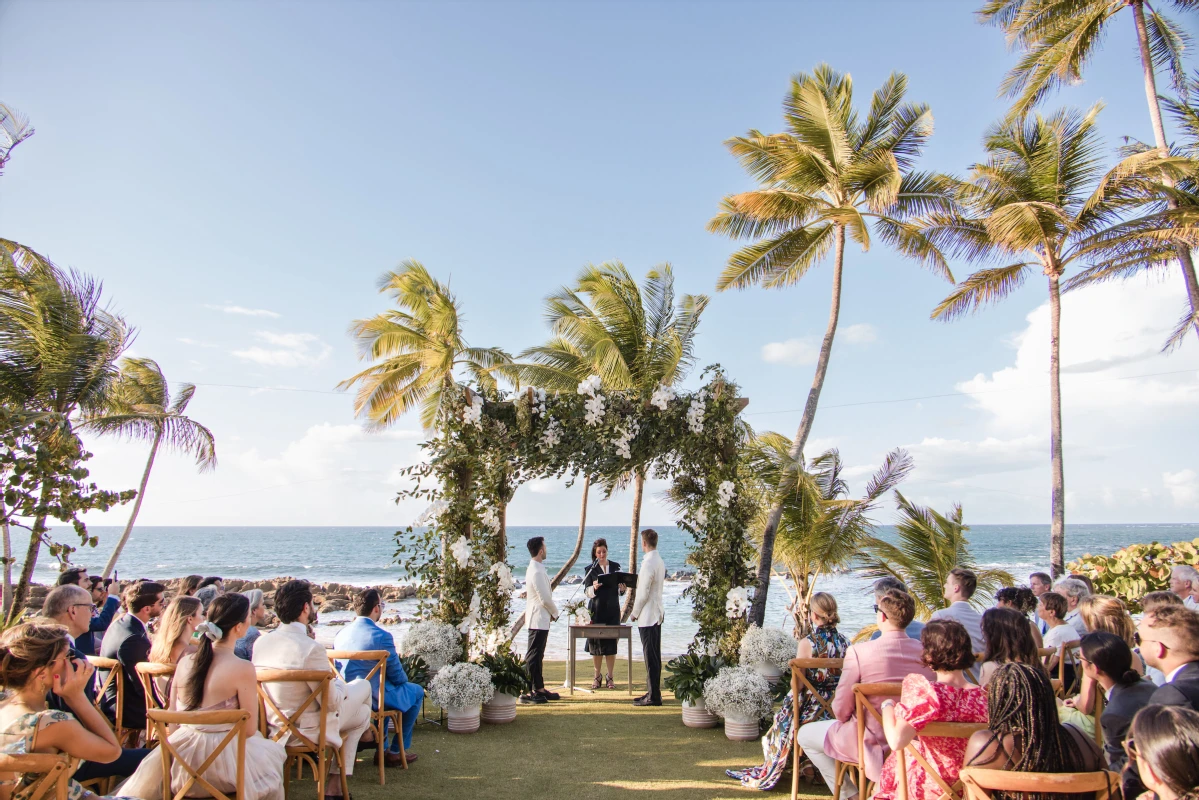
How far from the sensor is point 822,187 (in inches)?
436

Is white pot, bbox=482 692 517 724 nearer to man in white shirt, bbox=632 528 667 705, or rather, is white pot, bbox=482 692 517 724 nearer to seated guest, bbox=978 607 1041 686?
man in white shirt, bbox=632 528 667 705

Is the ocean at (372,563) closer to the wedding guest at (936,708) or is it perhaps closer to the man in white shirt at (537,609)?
the man in white shirt at (537,609)

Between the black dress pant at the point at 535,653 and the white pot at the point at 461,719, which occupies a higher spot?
the black dress pant at the point at 535,653

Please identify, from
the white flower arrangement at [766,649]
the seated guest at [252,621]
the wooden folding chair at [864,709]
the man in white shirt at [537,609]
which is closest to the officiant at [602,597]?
the man in white shirt at [537,609]

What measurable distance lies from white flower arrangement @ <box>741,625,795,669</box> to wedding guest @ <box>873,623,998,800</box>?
357 cm

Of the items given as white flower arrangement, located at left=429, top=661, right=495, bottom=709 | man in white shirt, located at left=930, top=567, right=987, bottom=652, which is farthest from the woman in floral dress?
white flower arrangement, located at left=429, top=661, right=495, bottom=709

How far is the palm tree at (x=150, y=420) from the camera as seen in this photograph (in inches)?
617

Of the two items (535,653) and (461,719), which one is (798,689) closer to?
(461,719)

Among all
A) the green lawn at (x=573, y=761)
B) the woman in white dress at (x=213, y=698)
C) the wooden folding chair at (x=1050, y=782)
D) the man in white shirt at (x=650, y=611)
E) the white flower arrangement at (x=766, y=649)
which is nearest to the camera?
the wooden folding chair at (x=1050, y=782)

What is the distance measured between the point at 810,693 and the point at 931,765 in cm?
176

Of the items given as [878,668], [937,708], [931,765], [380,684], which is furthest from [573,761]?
[937,708]

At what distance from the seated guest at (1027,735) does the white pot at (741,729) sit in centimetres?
413

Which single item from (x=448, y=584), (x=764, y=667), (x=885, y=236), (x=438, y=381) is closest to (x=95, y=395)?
(x=438, y=381)

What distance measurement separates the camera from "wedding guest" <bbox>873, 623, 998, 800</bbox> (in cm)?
308
